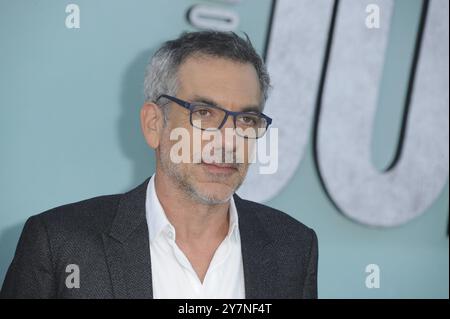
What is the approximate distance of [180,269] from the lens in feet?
6.92

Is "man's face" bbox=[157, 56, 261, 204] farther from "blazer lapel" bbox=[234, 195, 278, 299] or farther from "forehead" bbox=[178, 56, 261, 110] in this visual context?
"blazer lapel" bbox=[234, 195, 278, 299]

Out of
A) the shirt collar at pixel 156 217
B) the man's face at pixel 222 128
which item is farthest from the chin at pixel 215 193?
the shirt collar at pixel 156 217

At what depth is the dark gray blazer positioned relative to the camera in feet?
6.55

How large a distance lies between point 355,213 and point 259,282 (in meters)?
1.31

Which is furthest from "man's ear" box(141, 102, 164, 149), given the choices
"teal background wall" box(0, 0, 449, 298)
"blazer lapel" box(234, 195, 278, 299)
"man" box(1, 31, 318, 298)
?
"teal background wall" box(0, 0, 449, 298)

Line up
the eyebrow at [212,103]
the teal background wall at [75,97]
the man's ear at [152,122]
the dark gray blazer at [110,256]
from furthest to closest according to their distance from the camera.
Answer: the teal background wall at [75,97] < the man's ear at [152,122] < the eyebrow at [212,103] < the dark gray blazer at [110,256]

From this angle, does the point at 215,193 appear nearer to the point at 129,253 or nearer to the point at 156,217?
the point at 156,217

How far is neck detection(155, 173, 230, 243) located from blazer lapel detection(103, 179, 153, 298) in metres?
0.09

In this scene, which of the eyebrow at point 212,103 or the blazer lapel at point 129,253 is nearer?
the blazer lapel at point 129,253

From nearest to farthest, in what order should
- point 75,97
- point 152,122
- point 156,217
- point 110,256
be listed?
point 110,256 → point 156,217 → point 152,122 → point 75,97

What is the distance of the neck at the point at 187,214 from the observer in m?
2.17

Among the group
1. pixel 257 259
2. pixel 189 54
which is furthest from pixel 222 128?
pixel 257 259

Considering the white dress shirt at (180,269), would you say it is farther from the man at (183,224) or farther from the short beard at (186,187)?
the short beard at (186,187)

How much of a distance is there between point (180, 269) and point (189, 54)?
716 mm
